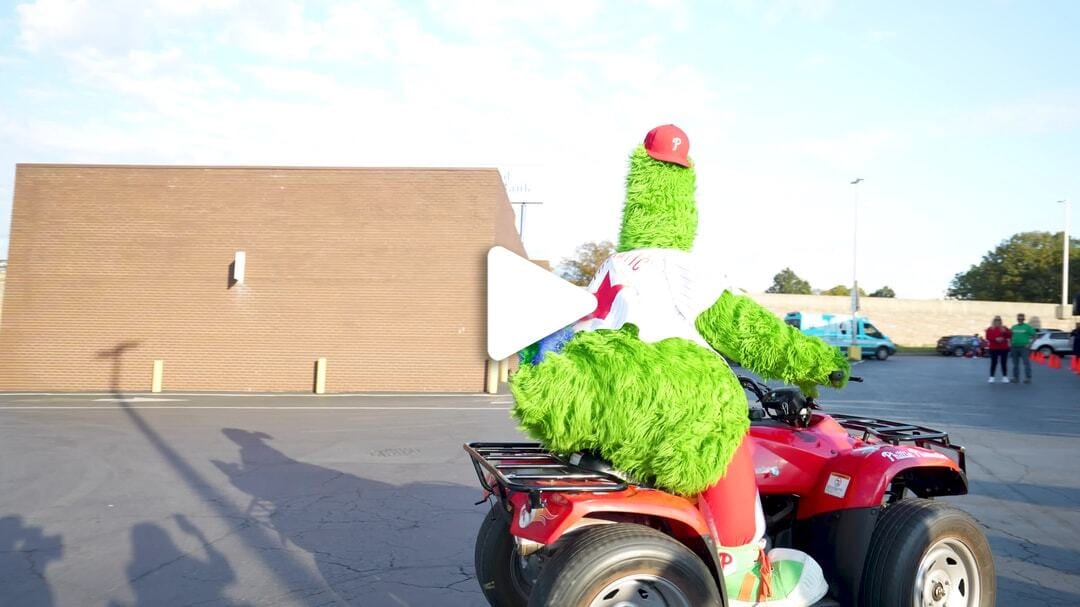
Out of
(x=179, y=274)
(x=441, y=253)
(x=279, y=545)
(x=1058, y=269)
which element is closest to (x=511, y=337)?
(x=279, y=545)

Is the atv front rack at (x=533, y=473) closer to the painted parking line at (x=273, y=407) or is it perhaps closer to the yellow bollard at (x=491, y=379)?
the painted parking line at (x=273, y=407)

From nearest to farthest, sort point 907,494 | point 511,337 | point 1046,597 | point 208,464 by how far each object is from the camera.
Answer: point 511,337 < point 907,494 < point 1046,597 < point 208,464

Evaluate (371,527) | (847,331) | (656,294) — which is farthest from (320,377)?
(847,331)

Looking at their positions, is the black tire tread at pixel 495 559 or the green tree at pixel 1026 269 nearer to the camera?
the black tire tread at pixel 495 559

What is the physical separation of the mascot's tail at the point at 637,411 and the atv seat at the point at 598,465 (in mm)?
83

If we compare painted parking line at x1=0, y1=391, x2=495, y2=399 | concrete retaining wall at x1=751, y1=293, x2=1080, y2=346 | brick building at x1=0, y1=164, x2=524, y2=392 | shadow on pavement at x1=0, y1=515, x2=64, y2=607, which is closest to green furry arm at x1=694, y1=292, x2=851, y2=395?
shadow on pavement at x1=0, y1=515, x2=64, y2=607

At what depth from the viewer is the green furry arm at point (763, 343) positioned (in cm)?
339

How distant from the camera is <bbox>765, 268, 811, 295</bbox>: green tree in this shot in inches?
3504

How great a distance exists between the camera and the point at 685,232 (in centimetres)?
344

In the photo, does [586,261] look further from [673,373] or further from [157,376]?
[673,373]

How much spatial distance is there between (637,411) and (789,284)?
9155 cm

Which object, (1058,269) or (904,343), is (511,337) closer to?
(904,343)

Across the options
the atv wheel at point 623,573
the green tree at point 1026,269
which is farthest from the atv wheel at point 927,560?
the green tree at point 1026,269

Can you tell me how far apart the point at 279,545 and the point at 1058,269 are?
72.1 m
